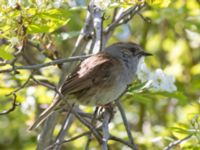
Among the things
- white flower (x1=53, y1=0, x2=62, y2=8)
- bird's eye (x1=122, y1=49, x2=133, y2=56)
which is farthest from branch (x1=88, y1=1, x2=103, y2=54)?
white flower (x1=53, y1=0, x2=62, y2=8)

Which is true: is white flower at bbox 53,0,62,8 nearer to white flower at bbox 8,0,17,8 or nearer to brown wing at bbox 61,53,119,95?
white flower at bbox 8,0,17,8

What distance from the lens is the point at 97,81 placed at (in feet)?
16.0

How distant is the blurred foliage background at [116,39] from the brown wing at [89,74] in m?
0.24

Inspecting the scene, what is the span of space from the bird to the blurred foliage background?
0.20 m

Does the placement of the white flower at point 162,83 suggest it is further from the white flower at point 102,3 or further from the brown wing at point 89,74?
the white flower at point 102,3

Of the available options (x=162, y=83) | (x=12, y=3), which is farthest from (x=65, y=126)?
(x=12, y=3)

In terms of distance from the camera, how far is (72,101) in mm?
4887

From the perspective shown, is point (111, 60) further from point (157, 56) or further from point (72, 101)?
point (157, 56)

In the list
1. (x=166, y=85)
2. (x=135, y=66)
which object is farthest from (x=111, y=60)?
(x=166, y=85)

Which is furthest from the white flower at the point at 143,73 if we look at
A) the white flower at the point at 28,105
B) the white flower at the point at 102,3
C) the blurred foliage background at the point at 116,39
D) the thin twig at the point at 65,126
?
the white flower at the point at 28,105

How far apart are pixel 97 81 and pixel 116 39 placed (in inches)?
105

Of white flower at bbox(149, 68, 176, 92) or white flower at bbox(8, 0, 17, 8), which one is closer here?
white flower at bbox(8, 0, 17, 8)

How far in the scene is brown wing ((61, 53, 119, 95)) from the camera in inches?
186

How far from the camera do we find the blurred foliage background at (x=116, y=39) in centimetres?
381
